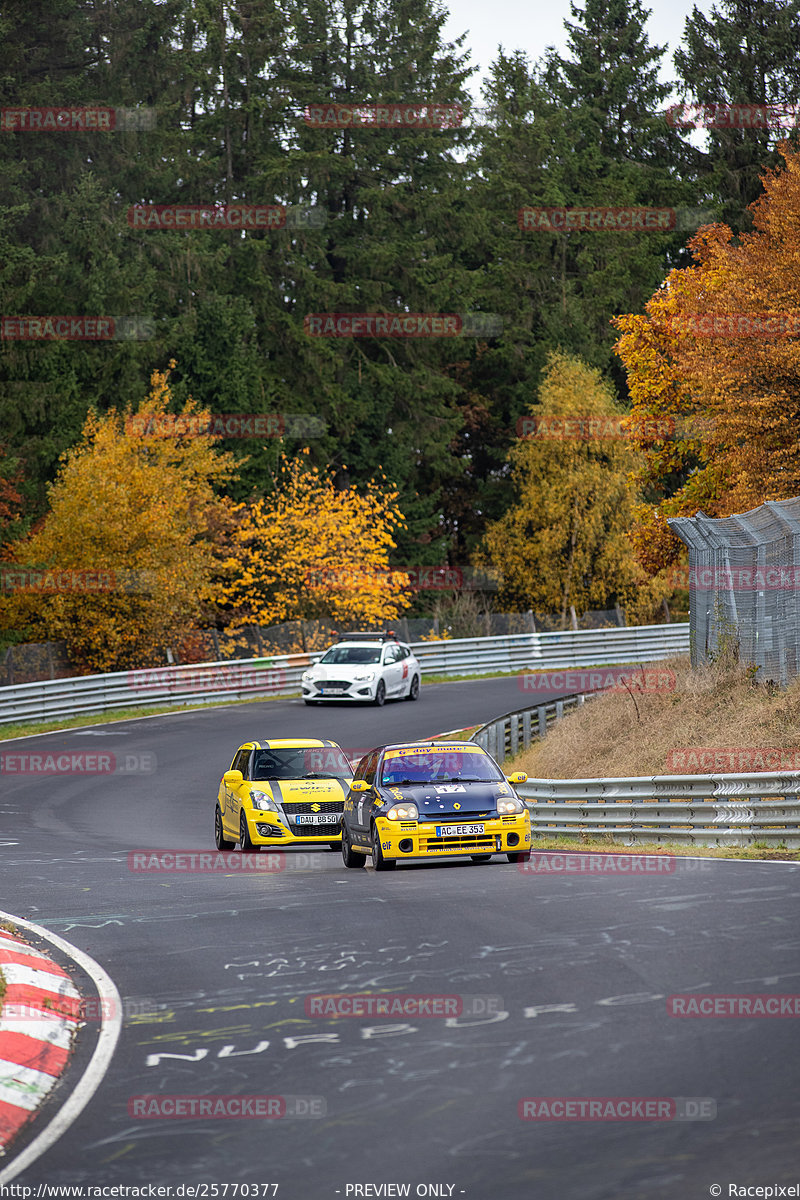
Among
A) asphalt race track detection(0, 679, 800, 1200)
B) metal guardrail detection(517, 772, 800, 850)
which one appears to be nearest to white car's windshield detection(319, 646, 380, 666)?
metal guardrail detection(517, 772, 800, 850)

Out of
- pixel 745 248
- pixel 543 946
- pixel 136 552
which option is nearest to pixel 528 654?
pixel 136 552

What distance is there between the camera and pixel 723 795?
17922mm

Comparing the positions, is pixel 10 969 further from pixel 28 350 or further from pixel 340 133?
pixel 340 133

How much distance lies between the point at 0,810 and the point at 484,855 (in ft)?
35.8

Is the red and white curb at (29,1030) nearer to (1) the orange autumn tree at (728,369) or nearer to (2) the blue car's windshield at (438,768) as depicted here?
(2) the blue car's windshield at (438,768)

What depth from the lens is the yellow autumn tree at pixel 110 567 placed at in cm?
4238

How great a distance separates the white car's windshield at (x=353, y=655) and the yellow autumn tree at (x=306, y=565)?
11.5 meters

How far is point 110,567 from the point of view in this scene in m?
42.8

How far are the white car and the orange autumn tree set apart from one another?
7.59 meters

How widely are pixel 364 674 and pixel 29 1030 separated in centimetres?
2990

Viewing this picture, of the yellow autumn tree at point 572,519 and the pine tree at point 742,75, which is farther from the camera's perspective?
the pine tree at point 742,75

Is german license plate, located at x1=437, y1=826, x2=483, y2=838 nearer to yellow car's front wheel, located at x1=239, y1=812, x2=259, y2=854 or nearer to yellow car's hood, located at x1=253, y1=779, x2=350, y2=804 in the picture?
yellow car's hood, located at x1=253, y1=779, x2=350, y2=804

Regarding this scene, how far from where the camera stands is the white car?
3881 cm

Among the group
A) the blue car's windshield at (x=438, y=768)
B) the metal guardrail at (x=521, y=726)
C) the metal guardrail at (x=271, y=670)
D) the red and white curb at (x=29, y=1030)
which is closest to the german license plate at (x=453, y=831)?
the blue car's windshield at (x=438, y=768)
